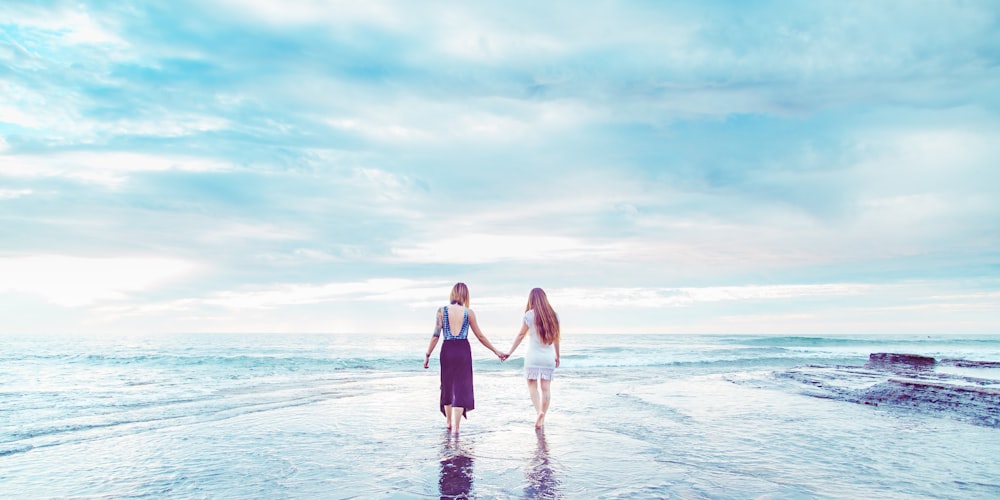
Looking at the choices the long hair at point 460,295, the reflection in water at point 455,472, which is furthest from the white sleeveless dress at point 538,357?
the reflection in water at point 455,472

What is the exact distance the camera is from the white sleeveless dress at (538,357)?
9.71 meters

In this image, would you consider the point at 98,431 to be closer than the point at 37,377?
Yes

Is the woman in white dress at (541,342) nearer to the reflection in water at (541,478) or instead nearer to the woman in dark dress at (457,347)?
the woman in dark dress at (457,347)

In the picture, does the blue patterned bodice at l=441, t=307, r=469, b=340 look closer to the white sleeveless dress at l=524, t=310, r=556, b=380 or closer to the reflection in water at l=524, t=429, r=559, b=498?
the white sleeveless dress at l=524, t=310, r=556, b=380

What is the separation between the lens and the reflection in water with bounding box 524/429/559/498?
5844mm

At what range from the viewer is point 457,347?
923cm

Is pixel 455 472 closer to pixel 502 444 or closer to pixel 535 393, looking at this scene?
pixel 502 444

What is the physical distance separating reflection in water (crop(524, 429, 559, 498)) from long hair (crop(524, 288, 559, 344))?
2.04m

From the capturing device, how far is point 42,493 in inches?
247

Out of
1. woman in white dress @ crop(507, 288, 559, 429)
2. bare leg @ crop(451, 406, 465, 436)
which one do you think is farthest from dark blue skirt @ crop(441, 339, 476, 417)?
woman in white dress @ crop(507, 288, 559, 429)

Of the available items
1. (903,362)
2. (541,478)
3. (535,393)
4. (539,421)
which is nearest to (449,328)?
(535,393)

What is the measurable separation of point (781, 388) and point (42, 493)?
17360mm

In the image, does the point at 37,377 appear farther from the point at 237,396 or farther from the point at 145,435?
→ the point at 145,435

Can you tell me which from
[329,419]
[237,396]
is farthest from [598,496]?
[237,396]
